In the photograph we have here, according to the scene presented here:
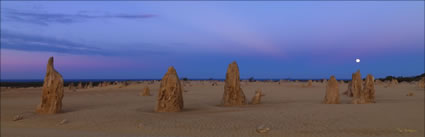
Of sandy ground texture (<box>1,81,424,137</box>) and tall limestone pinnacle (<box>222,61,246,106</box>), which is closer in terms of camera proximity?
sandy ground texture (<box>1,81,424,137</box>)

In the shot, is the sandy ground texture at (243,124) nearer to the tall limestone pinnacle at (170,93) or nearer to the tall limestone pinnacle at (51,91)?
the tall limestone pinnacle at (51,91)

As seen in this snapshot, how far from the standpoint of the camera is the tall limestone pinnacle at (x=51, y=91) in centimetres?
1678

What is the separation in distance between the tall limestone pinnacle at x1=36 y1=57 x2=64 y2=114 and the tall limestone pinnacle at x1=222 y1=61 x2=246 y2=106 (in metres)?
8.40

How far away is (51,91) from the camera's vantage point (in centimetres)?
1689

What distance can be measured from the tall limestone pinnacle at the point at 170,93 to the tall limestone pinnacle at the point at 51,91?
15.1 feet

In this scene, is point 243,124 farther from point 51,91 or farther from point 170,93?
point 51,91

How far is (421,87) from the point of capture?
36.4 meters

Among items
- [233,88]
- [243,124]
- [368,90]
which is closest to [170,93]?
[233,88]

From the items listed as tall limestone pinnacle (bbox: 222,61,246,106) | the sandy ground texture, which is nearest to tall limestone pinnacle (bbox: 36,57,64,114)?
the sandy ground texture

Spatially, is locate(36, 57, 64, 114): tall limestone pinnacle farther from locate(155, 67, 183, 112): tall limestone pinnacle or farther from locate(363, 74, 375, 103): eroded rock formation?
locate(363, 74, 375, 103): eroded rock formation

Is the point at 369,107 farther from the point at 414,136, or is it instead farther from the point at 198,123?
the point at 198,123

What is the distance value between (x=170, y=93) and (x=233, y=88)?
4398 mm

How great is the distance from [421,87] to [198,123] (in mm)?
31383

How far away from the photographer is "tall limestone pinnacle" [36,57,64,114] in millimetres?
16781
